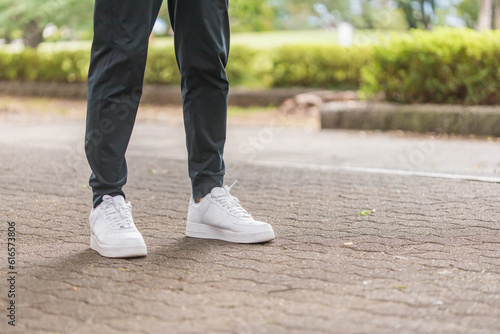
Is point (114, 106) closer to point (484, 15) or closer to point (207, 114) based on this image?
point (207, 114)

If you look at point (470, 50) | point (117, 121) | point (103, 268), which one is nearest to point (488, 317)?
point (103, 268)

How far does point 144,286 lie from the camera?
7.77 feet

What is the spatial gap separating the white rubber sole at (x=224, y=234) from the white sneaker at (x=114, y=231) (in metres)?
0.34

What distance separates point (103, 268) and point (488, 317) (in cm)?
139

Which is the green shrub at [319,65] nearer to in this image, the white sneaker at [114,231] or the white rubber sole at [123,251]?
the white sneaker at [114,231]

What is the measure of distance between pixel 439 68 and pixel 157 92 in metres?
8.35

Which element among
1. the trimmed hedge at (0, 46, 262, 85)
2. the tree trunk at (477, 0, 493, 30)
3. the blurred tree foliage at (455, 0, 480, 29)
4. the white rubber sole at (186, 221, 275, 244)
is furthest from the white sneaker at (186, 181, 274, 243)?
the blurred tree foliage at (455, 0, 480, 29)

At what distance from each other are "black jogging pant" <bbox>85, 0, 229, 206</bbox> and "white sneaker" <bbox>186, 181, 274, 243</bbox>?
0.06 meters

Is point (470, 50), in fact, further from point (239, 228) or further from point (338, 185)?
point (239, 228)

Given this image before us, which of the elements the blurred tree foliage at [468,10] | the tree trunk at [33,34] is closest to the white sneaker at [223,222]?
the tree trunk at [33,34]

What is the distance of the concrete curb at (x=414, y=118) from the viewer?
870cm

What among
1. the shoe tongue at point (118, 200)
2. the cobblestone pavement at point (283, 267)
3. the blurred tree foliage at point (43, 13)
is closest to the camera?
the cobblestone pavement at point (283, 267)

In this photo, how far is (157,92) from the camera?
16.2 m

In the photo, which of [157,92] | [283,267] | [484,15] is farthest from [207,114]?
[484,15]
